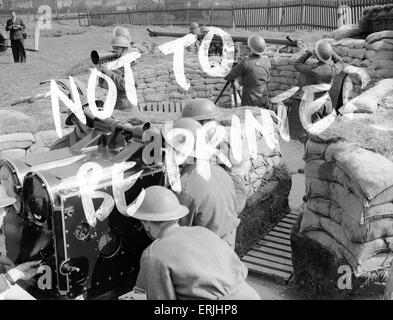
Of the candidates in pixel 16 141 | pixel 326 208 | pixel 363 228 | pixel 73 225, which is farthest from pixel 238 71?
pixel 73 225

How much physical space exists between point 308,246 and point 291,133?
18.3 ft

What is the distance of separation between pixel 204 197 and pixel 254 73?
14.8 ft

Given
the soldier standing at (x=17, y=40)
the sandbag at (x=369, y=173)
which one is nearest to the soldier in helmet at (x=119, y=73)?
the sandbag at (x=369, y=173)

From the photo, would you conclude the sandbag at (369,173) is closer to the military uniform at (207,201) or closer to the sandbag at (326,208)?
the sandbag at (326,208)

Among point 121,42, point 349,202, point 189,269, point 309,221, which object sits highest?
point 121,42

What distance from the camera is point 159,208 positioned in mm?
2596

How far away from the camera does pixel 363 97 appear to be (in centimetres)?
593

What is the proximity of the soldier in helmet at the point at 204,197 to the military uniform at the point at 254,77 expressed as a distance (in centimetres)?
427

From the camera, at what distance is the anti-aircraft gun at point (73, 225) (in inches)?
115

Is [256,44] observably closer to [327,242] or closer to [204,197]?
[327,242]

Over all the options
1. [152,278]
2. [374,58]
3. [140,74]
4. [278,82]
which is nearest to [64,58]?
[140,74]

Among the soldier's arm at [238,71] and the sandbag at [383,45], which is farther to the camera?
the sandbag at [383,45]

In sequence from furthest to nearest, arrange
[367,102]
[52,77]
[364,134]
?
[52,77]
[367,102]
[364,134]
